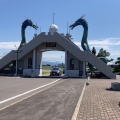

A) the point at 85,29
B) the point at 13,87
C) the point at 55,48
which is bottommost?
the point at 13,87

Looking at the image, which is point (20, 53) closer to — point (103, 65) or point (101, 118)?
point (103, 65)

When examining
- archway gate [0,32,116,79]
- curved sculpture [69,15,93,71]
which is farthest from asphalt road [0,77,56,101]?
curved sculpture [69,15,93,71]

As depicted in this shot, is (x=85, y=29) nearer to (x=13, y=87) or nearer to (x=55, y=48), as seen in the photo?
(x=55, y=48)

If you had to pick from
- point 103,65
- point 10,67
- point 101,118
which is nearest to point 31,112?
point 101,118

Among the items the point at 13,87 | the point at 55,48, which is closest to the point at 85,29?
the point at 55,48

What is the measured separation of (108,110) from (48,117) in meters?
2.91

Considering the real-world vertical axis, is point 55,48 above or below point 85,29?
below

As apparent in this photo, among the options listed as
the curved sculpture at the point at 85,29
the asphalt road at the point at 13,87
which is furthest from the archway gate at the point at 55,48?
the asphalt road at the point at 13,87

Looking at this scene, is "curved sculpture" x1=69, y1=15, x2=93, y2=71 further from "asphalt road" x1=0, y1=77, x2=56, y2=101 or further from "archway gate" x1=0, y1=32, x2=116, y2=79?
→ "asphalt road" x1=0, y1=77, x2=56, y2=101

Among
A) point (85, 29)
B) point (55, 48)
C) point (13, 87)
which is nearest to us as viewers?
point (13, 87)

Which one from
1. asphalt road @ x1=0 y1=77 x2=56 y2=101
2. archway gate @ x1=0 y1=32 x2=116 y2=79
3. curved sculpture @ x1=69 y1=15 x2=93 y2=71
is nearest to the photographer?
asphalt road @ x1=0 y1=77 x2=56 y2=101

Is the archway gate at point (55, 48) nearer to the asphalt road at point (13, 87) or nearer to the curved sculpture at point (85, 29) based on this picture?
the curved sculpture at point (85, 29)

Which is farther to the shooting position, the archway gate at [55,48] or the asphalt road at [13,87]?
the archway gate at [55,48]

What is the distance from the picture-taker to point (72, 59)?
51.4 metres
